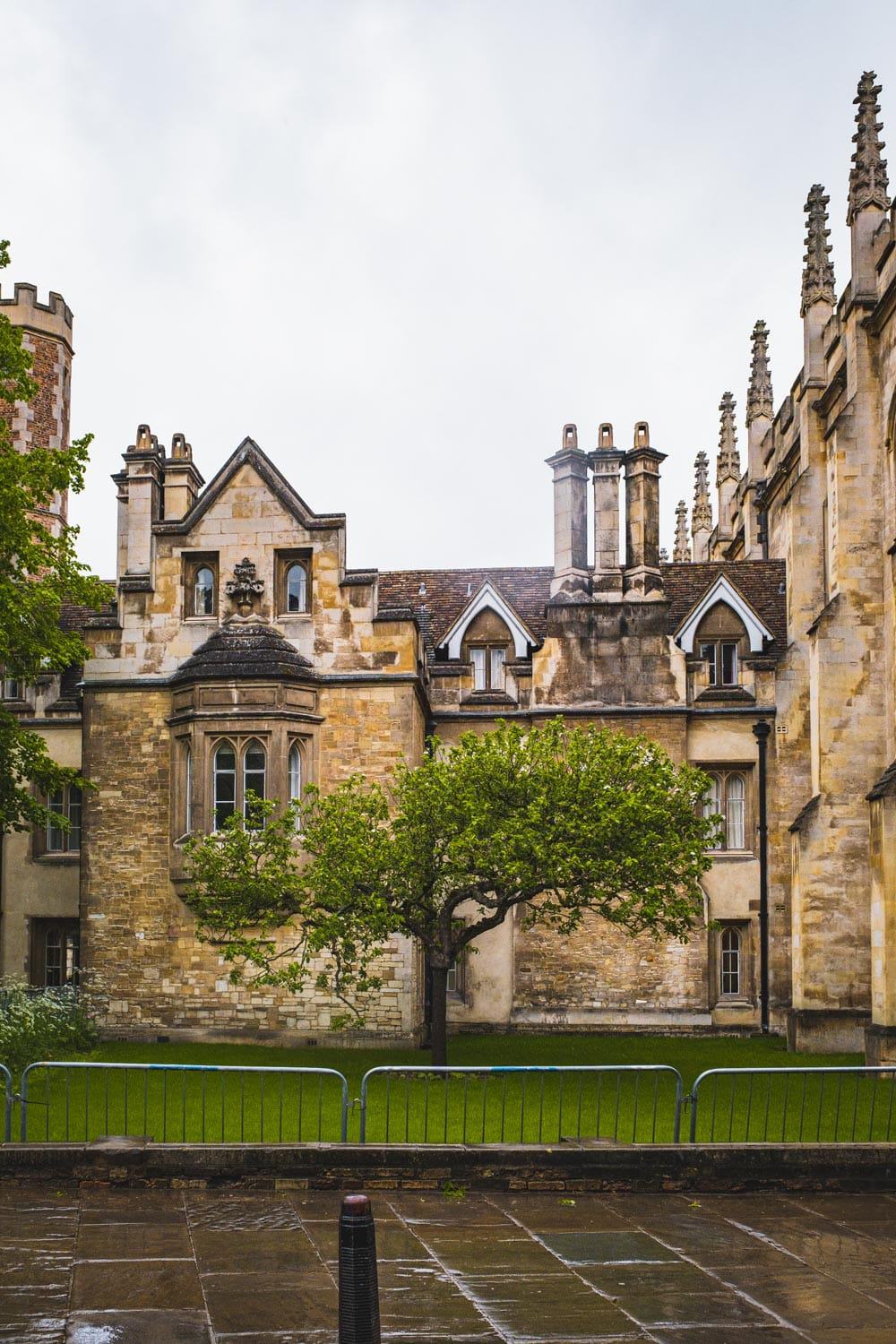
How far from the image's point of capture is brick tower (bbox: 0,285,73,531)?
3891 cm

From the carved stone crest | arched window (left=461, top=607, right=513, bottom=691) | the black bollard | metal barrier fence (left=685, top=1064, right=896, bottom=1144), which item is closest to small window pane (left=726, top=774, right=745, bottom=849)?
arched window (left=461, top=607, right=513, bottom=691)

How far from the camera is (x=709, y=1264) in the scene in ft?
33.4

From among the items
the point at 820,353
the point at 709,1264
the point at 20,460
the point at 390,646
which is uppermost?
the point at 820,353

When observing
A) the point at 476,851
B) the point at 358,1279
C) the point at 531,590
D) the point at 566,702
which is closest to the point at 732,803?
the point at 566,702

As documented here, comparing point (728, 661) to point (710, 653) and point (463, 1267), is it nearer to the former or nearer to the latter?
point (710, 653)

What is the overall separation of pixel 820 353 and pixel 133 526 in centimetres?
1512

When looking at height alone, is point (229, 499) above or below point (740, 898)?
above

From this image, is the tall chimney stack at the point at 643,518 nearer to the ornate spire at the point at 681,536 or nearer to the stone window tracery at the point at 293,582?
the stone window tracery at the point at 293,582

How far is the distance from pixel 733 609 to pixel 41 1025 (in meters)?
Answer: 17.0

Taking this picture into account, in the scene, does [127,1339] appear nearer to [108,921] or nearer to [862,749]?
[108,921]

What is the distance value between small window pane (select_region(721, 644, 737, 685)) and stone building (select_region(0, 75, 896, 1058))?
4cm

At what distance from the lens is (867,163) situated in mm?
26188

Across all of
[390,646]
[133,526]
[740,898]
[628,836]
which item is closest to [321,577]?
[390,646]

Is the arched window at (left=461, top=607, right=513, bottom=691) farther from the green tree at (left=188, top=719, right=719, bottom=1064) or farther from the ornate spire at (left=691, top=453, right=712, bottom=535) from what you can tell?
the ornate spire at (left=691, top=453, right=712, bottom=535)
